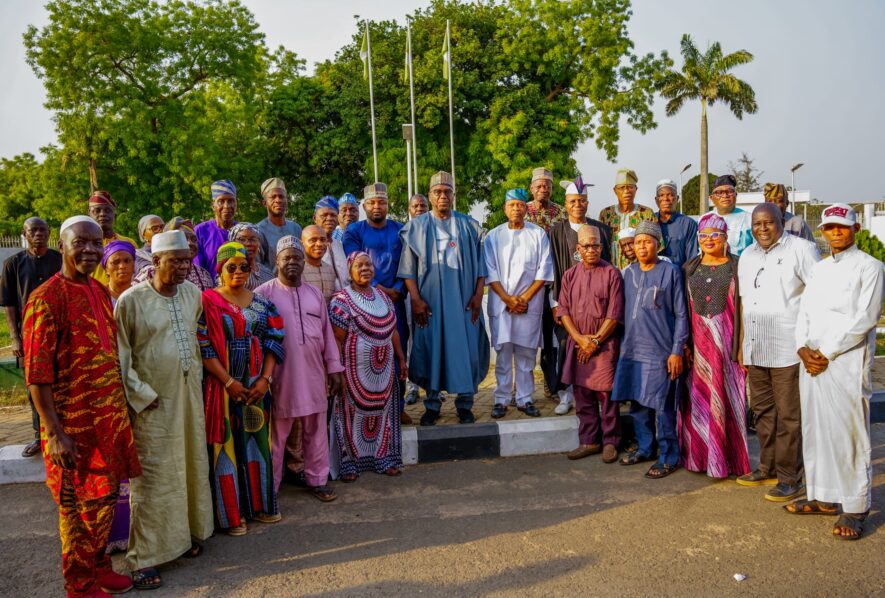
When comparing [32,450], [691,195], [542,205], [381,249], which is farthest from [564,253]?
[691,195]

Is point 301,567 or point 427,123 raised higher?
point 427,123

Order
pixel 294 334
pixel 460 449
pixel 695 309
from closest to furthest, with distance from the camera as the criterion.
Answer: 1. pixel 294 334
2. pixel 695 309
3. pixel 460 449

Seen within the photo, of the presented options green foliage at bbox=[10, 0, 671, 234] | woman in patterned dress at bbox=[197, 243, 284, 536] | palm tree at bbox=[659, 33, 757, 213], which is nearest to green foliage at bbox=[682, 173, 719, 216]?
palm tree at bbox=[659, 33, 757, 213]

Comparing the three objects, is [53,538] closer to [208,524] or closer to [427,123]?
[208,524]

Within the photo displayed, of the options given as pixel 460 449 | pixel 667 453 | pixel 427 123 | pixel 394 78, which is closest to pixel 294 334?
pixel 460 449

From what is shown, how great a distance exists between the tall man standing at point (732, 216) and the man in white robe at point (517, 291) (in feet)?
5.27

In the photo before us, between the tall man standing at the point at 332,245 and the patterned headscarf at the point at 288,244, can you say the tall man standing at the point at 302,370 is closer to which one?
the patterned headscarf at the point at 288,244

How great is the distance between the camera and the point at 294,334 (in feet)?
15.5

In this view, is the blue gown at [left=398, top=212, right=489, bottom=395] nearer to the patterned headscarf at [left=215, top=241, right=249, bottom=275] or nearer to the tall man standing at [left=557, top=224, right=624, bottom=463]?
the tall man standing at [left=557, top=224, right=624, bottom=463]

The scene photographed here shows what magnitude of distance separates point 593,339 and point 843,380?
1.81 meters

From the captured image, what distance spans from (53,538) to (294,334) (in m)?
1.94

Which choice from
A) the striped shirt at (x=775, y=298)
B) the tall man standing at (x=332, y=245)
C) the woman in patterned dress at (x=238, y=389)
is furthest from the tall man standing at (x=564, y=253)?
the woman in patterned dress at (x=238, y=389)

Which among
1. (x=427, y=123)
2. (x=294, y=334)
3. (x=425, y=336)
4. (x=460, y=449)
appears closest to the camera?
(x=294, y=334)

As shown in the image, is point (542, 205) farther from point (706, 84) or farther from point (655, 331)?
point (706, 84)
